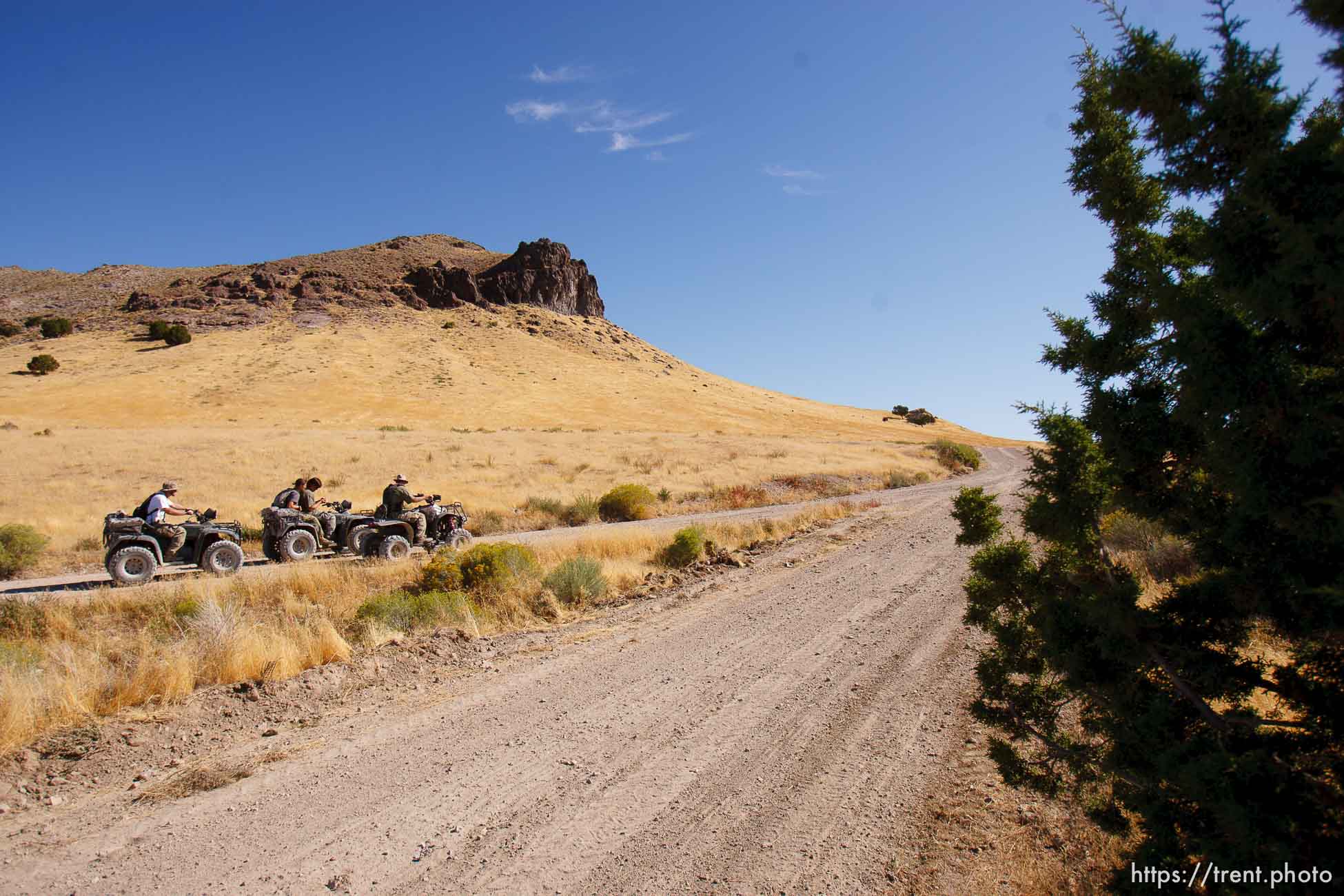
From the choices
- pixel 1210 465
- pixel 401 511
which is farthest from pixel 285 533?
pixel 1210 465

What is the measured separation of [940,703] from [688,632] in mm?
3257

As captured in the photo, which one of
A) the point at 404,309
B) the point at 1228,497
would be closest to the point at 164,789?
the point at 1228,497

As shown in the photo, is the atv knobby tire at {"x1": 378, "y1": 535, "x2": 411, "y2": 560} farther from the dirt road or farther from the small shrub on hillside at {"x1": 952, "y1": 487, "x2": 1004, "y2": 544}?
the small shrub on hillside at {"x1": 952, "y1": 487, "x2": 1004, "y2": 544}

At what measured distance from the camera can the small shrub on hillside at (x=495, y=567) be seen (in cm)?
1005

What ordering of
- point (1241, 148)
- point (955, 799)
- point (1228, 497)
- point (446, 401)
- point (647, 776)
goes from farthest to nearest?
1. point (446, 401)
2. point (647, 776)
3. point (955, 799)
4. point (1228, 497)
5. point (1241, 148)

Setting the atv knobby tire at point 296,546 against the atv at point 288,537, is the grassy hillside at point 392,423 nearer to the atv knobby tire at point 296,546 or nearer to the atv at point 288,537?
the atv at point 288,537

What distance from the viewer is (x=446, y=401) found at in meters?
59.6

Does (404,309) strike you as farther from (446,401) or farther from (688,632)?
(688,632)

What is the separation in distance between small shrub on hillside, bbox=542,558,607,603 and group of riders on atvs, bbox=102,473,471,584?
4014mm

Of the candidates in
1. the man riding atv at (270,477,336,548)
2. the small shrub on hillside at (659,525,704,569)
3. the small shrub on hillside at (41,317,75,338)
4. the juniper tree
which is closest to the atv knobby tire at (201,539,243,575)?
the man riding atv at (270,477,336,548)

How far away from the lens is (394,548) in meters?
13.8

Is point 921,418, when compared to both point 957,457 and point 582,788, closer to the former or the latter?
point 957,457

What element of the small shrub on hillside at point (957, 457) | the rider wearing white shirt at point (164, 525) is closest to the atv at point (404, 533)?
the rider wearing white shirt at point (164, 525)

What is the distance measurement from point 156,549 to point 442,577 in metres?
6.32
